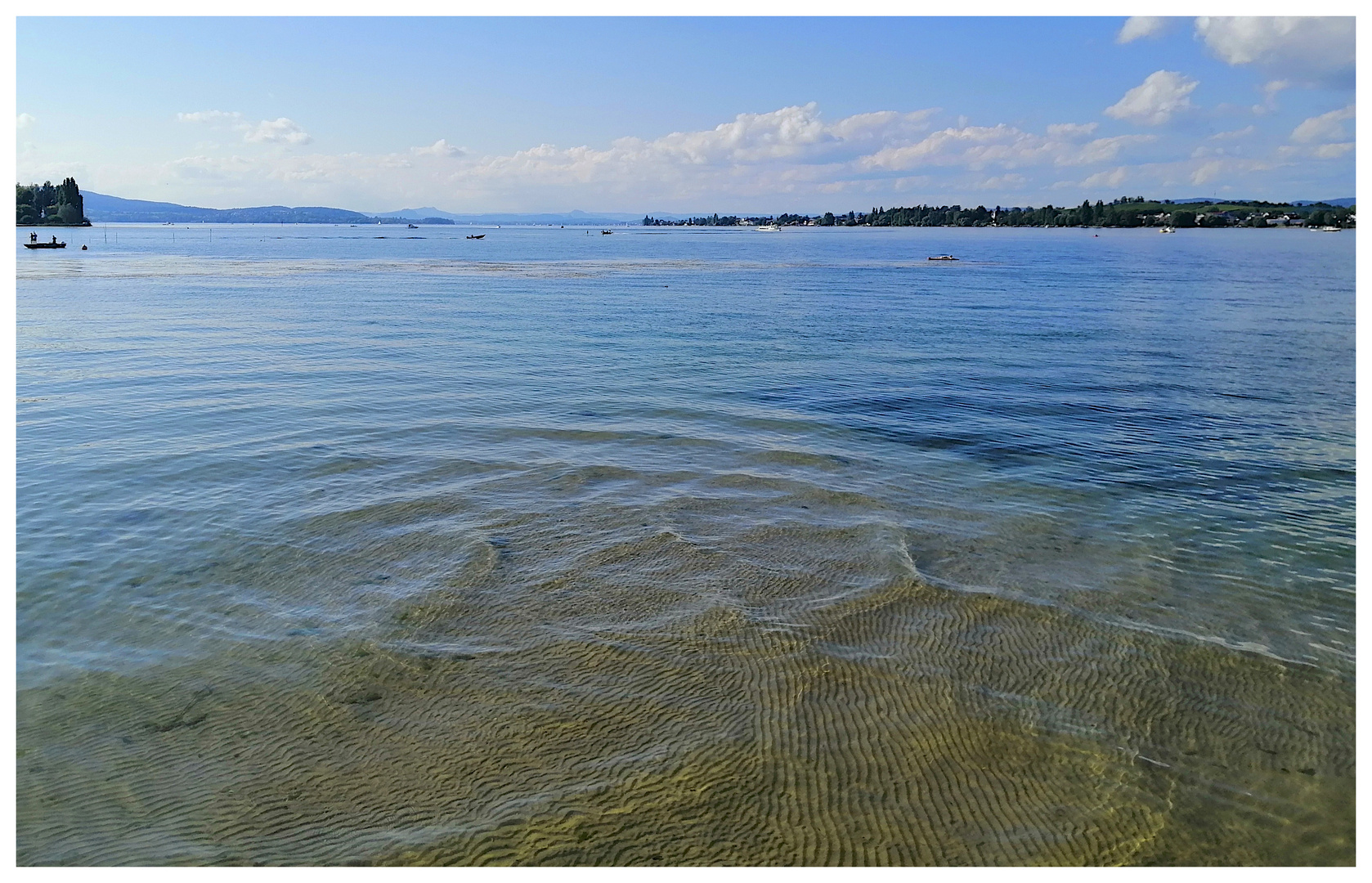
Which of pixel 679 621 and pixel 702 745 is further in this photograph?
pixel 679 621

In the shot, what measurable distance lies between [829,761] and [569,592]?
4.49m

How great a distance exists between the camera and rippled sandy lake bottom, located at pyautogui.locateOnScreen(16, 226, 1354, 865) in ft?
24.3

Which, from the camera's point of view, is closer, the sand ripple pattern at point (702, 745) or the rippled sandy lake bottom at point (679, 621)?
the sand ripple pattern at point (702, 745)

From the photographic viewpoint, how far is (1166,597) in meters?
11.7

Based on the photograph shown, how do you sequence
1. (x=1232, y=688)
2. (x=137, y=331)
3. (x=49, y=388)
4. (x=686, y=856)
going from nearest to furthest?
(x=686, y=856) → (x=1232, y=688) → (x=49, y=388) → (x=137, y=331)

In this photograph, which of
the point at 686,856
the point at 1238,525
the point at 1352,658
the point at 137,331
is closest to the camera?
the point at 686,856

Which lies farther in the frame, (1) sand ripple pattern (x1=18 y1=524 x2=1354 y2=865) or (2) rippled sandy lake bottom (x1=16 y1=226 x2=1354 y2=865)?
(2) rippled sandy lake bottom (x1=16 y1=226 x2=1354 y2=865)

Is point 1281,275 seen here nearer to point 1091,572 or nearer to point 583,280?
point 583,280

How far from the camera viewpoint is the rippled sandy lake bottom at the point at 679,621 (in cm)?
741

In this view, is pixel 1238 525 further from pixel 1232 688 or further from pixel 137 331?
pixel 137 331

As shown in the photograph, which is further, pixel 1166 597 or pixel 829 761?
pixel 1166 597

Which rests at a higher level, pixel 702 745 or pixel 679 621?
pixel 679 621

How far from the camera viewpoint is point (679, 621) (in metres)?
10.8

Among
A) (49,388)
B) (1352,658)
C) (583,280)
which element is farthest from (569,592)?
(583,280)
